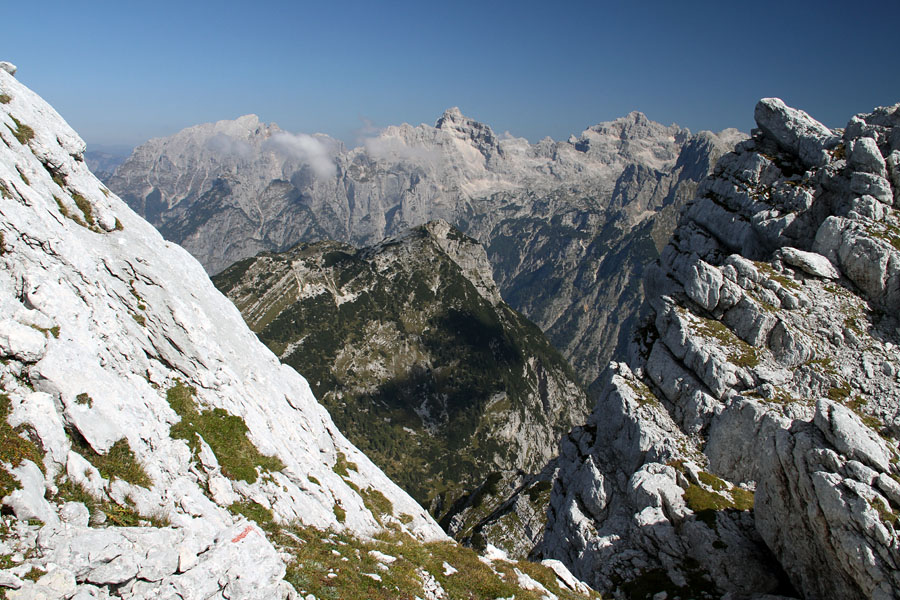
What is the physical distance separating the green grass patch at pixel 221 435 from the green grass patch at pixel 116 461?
3.02 metres

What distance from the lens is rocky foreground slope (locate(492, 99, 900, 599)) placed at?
2630 centimetres

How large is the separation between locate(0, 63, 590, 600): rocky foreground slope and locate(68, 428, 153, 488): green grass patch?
0.22 feet

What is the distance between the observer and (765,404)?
4475 cm

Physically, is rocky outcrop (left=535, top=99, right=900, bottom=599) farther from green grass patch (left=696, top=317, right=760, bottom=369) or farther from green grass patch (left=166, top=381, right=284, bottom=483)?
green grass patch (left=166, top=381, right=284, bottom=483)

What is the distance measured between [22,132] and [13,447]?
23270mm

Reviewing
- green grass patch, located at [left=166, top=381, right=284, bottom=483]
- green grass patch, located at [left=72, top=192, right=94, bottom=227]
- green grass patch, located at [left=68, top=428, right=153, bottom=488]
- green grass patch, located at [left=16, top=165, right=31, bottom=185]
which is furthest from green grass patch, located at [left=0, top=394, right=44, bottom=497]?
green grass patch, located at [left=72, top=192, right=94, bottom=227]

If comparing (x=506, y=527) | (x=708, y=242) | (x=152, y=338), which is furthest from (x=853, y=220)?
(x=506, y=527)

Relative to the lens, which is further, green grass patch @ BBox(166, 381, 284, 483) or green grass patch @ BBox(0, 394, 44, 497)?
green grass patch @ BBox(166, 381, 284, 483)

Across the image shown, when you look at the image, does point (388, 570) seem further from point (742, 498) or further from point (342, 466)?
point (742, 498)

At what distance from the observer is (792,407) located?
44469mm

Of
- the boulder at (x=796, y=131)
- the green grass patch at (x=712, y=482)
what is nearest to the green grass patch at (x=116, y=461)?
the green grass patch at (x=712, y=482)

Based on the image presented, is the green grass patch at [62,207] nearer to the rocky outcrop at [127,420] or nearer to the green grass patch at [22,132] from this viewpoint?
the rocky outcrop at [127,420]

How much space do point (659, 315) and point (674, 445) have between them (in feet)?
61.9

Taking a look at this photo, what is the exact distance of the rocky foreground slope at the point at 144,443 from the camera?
14391mm
